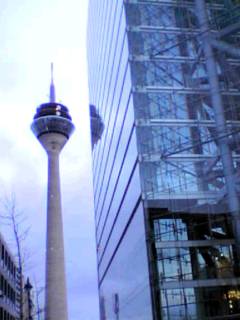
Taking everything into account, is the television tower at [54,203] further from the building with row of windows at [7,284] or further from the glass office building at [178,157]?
the glass office building at [178,157]

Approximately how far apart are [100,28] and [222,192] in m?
23.3

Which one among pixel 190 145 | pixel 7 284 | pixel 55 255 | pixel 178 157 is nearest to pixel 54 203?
pixel 55 255

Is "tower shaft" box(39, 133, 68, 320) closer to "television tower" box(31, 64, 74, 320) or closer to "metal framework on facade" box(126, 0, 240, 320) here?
"television tower" box(31, 64, 74, 320)

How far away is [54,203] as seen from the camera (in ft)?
297

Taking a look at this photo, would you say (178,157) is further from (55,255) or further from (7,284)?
(55,255)

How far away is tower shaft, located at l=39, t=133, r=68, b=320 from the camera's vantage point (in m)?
86.9

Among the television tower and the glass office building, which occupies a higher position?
the television tower

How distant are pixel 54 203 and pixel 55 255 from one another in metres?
8.52

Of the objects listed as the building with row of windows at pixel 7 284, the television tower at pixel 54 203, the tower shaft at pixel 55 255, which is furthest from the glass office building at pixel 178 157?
the television tower at pixel 54 203

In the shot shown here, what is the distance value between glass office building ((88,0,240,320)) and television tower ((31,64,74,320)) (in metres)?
58.0

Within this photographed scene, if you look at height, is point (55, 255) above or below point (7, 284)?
above

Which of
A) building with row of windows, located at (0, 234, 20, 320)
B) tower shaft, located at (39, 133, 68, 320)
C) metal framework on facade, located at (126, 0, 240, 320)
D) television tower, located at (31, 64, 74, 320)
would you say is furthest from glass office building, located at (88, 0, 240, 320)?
television tower, located at (31, 64, 74, 320)

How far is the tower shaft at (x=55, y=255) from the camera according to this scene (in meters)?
86.9

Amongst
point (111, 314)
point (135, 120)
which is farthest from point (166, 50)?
point (111, 314)
